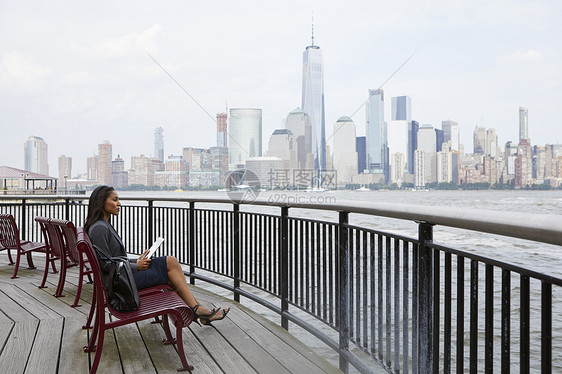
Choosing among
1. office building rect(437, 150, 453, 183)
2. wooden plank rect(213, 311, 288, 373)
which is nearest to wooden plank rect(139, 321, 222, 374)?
wooden plank rect(213, 311, 288, 373)

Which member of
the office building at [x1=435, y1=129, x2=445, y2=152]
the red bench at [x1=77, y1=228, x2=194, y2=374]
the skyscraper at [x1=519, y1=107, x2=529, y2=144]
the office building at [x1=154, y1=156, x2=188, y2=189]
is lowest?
the red bench at [x1=77, y1=228, x2=194, y2=374]

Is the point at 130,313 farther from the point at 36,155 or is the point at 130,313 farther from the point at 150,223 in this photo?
the point at 36,155

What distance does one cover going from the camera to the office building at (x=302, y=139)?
44.2 ft

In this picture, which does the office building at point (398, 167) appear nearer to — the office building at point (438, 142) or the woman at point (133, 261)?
the office building at point (438, 142)

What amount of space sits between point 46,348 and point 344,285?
7.03 ft

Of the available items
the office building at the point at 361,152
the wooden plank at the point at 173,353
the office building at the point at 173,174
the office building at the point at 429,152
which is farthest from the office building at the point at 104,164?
the wooden plank at the point at 173,353

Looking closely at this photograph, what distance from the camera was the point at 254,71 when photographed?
11225 centimetres

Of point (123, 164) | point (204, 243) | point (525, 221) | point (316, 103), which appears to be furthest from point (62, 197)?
point (123, 164)

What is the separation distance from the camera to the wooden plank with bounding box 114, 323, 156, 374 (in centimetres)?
278

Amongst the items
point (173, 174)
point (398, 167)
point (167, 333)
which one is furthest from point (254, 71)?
point (167, 333)

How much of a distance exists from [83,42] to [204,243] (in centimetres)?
11539

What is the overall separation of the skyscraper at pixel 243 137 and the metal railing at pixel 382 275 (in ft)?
24.8

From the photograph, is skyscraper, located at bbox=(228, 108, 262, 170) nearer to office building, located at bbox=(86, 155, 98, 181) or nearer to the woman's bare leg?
the woman's bare leg

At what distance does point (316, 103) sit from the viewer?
1148 inches
